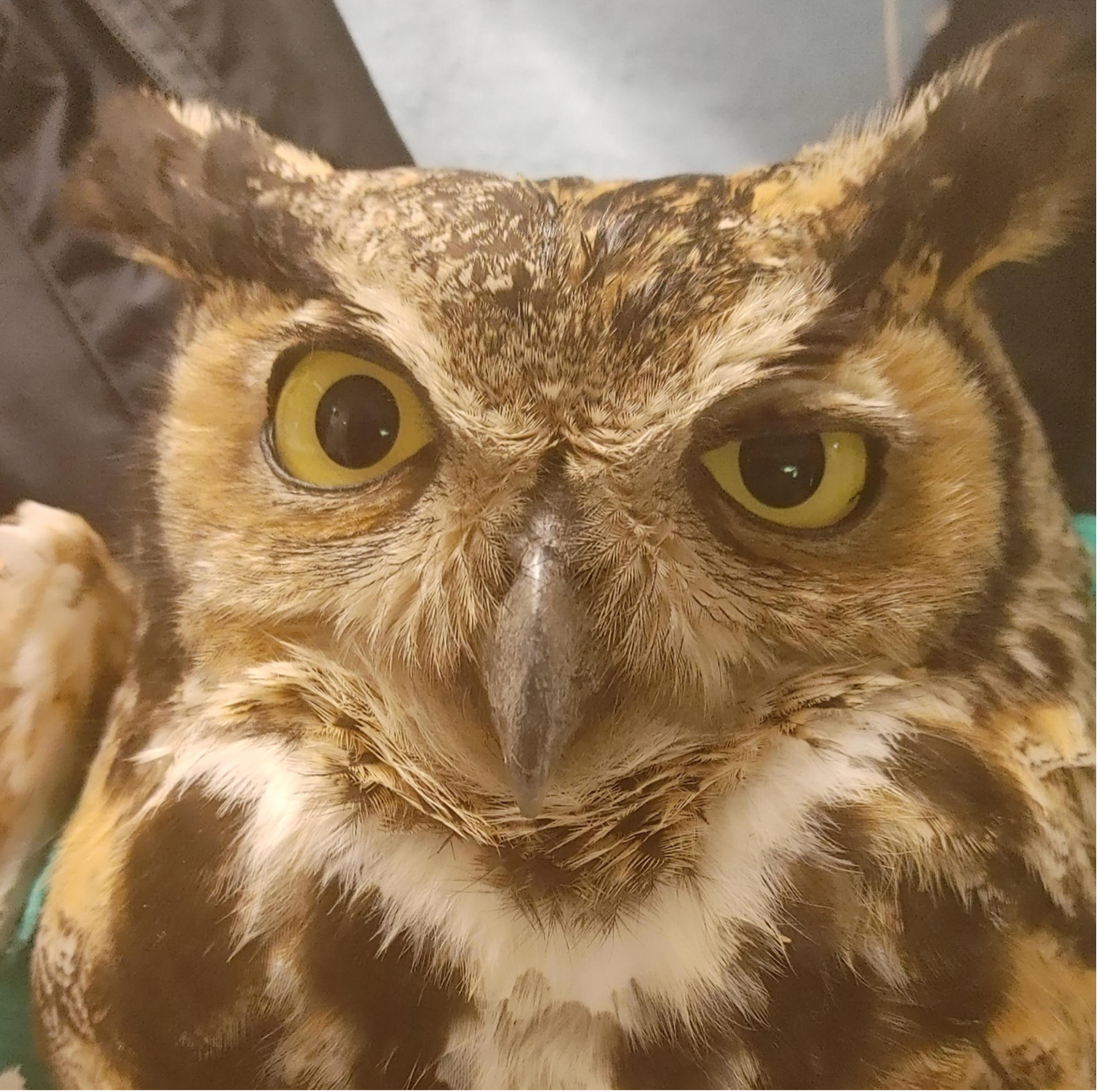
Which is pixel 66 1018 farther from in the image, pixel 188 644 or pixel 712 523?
pixel 712 523

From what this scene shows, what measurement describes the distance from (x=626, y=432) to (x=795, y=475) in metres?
0.07

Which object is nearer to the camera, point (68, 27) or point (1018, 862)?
point (1018, 862)

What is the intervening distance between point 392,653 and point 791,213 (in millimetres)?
238

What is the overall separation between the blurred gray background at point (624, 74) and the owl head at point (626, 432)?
0.05 metres

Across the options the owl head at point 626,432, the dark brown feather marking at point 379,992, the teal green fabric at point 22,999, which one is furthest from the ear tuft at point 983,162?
the teal green fabric at point 22,999

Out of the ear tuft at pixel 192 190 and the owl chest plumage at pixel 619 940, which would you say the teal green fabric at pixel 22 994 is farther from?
the ear tuft at pixel 192 190

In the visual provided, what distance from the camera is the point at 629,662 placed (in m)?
0.40

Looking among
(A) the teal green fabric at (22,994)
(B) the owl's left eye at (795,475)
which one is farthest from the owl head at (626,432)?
(A) the teal green fabric at (22,994)

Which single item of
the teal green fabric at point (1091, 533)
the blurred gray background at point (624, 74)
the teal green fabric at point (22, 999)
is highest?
the blurred gray background at point (624, 74)

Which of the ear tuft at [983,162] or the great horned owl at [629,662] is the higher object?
the ear tuft at [983,162]

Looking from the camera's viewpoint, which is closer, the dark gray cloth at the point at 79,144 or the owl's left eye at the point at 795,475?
the owl's left eye at the point at 795,475

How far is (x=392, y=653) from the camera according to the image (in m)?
0.42

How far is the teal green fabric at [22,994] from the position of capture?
0.43 metres

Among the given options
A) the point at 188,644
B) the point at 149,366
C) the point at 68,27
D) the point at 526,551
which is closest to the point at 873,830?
the point at 526,551
